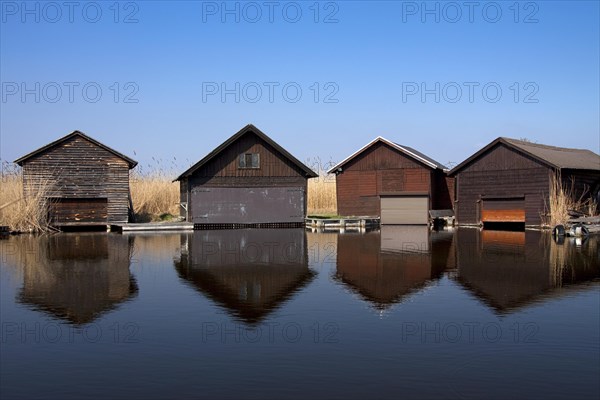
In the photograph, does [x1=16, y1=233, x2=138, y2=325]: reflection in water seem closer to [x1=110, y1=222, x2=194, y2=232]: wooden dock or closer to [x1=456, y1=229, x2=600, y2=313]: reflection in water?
[x1=456, y1=229, x2=600, y2=313]: reflection in water

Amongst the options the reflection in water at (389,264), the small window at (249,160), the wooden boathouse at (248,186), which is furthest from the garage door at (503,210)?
the small window at (249,160)

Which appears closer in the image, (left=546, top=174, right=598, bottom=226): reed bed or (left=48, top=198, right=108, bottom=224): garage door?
(left=546, top=174, right=598, bottom=226): reed bed

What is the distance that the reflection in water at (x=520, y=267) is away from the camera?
1491 centimetres

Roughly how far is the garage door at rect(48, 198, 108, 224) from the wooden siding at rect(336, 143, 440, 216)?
1728 cm

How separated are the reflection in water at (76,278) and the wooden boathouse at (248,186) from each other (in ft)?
43.4

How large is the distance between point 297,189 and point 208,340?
3233cm

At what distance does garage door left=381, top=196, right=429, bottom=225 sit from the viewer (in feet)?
145

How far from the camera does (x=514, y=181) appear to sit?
39844mm

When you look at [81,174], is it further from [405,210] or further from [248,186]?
[405,210]

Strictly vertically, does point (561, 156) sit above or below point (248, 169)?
above

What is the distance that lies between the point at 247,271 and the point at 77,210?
80.6 ft

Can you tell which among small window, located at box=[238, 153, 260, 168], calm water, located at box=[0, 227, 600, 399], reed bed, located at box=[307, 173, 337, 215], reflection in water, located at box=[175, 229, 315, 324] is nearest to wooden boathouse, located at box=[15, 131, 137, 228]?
small window, located at box=[238, 153, 260, 168]

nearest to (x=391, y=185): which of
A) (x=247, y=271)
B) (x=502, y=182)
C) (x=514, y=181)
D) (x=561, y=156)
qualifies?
(x=502, y=182)

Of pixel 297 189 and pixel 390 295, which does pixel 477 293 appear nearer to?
pixel 390 295
